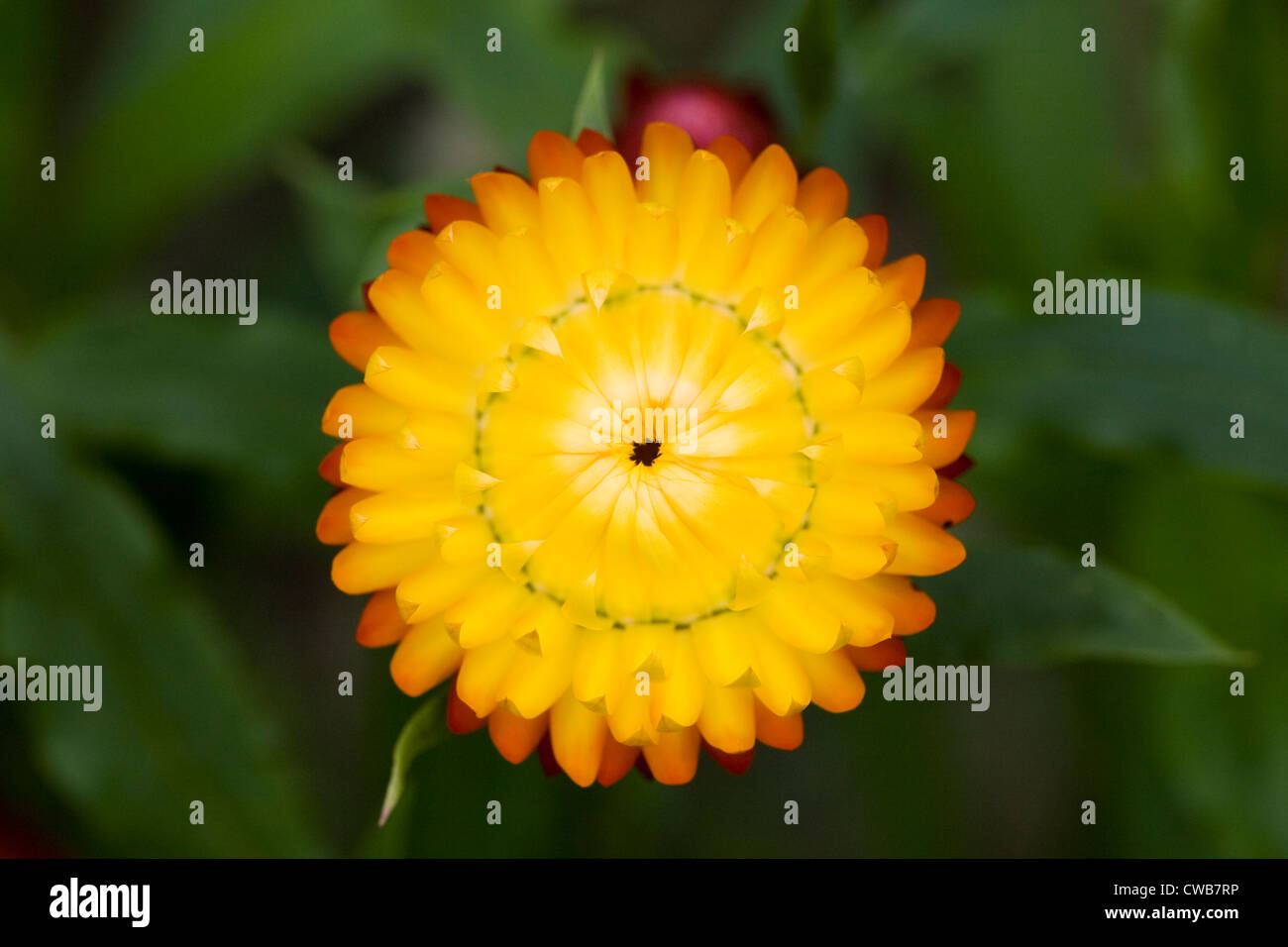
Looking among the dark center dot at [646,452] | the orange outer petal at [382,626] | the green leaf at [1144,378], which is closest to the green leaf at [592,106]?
the dark center dot at [646,452]

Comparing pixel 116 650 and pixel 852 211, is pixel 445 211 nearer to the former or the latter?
pixel 116 650

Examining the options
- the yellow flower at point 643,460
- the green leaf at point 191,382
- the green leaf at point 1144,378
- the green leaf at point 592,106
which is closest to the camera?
the yellow flower at point 643,460

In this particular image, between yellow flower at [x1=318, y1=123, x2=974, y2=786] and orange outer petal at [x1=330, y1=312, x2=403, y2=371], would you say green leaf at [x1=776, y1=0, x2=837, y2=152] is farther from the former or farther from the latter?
orange outer petal at [x1=330, y1=312, x2=403, y2=371]

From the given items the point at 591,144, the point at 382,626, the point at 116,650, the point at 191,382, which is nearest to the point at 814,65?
the point at 591,144

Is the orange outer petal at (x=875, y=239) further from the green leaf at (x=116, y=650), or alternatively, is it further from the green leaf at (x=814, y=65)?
the green leaf at (x=116, y=650)
